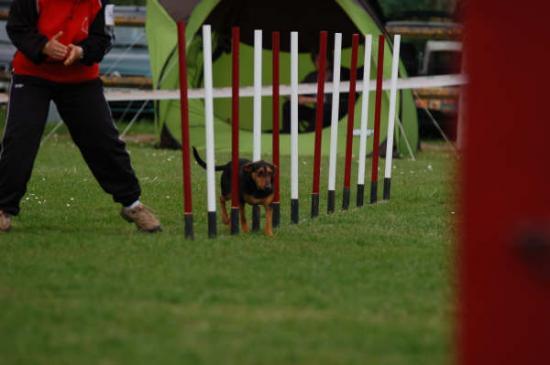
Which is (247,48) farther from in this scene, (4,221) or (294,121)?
(4,221)

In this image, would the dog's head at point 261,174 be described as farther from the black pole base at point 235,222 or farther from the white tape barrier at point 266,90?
the white tape barrier at point 266,90

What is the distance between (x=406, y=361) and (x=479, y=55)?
146cm

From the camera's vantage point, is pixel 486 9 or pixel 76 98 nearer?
pixel 486 9

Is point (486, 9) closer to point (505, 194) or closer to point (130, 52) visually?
point (505, 194)

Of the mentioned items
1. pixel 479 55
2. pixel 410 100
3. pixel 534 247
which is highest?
pixel 479 55

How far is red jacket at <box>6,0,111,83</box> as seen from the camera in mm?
7684

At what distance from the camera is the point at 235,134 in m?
7.75

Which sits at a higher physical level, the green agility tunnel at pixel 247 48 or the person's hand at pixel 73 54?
the person's hand at pixel 73 54

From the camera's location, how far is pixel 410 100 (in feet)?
53.6

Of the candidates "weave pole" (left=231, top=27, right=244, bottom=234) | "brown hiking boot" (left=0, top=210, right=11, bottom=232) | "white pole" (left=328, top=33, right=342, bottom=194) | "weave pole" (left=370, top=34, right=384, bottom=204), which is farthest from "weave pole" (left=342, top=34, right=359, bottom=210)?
"brown hiking boot" (left=0, top=210, right=11, bottom=232)

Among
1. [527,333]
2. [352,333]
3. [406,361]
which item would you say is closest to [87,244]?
[352,333]

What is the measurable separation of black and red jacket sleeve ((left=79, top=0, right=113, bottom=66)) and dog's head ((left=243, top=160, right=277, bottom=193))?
45.7 inches

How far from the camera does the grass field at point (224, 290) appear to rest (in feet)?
15.3

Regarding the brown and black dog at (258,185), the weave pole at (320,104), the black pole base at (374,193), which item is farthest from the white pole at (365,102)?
the brown and black dog at (258,185)
